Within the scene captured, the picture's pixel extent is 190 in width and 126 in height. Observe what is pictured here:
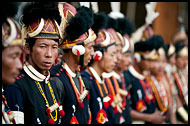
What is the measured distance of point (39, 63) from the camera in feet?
11.3

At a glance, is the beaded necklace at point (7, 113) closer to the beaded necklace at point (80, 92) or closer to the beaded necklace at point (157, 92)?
the beaded necklace at point (80, 92)

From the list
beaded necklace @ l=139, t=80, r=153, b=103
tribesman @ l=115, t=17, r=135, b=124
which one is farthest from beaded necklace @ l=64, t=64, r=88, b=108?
beaded necklace @ l=139, t=80, r=153, b=103

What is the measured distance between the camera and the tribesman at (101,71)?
4.54 metres

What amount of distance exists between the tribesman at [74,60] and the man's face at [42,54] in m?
0.38

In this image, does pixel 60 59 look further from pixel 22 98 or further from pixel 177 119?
pixel 177 119

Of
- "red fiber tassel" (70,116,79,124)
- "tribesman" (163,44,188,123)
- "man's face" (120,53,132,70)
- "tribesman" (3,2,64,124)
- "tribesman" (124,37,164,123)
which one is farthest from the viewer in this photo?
"tribesman" (163,44,188,123)

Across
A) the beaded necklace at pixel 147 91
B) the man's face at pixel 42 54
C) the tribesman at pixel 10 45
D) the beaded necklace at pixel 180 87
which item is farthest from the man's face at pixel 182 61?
the tribesman at pixel 10 45

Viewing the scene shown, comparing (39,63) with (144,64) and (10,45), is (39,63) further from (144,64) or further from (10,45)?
(144,64)

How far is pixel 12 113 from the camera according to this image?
302cm

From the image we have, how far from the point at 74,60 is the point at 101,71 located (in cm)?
87

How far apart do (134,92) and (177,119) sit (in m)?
1.82

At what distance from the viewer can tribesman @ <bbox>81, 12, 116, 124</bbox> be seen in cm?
454

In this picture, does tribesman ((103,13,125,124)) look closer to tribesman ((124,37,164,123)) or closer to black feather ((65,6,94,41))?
tribesman ((124,37,164,123))

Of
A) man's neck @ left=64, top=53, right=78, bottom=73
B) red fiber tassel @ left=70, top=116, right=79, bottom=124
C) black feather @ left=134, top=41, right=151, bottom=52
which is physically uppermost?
black feather @ left=134, top=41, right=151, bottom=52
